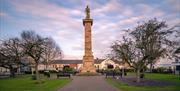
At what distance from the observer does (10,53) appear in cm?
5888

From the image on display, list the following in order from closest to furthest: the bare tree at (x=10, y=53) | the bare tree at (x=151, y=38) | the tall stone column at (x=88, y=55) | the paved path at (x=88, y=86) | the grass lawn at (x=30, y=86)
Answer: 1. the paved path at (x=88, y=86)
2. the grass lawn at (x=30, y=86)
3. the bare tree at (x=151, y=38)
4. the bare tree at (x=10, y=53)
5. the tall stone column at (x=88, y=55)

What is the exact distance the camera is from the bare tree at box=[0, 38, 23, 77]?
2140 inches

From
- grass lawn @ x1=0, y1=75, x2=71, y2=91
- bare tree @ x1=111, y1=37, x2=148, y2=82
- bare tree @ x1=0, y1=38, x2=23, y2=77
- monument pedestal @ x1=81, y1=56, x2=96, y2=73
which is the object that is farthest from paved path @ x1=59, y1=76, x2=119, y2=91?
monument pedestal @ x1=81, y1=56, x2=96, y2=73

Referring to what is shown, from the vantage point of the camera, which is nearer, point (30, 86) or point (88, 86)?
point (88, 86)

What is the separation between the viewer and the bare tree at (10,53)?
54.3 meters

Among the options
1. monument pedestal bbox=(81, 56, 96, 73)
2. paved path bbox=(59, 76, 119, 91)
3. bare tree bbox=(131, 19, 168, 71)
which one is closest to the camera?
paved path bbox=(59, 76, 119, 91)

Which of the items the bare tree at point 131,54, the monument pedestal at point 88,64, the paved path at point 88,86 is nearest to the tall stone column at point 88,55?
the monument pedestal at point 88,64

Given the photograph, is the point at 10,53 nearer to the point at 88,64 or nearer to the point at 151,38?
the point at 88,64

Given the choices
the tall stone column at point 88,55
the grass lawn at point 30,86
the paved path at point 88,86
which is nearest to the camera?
the paved path at point 88,86

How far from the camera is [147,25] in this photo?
37.2 meters

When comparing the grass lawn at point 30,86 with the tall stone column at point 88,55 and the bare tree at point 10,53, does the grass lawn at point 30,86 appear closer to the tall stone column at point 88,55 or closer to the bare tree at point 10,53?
the bare tree at point 10,53

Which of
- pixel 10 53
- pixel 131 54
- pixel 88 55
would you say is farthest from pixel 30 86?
pixel 88 55

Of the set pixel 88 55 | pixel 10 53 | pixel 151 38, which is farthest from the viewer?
pixel 88 55

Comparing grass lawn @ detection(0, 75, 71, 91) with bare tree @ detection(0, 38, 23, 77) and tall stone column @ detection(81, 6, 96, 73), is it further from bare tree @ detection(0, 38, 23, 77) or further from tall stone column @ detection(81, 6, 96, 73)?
tall stone column @ detection(81, 6, 96, 73)
